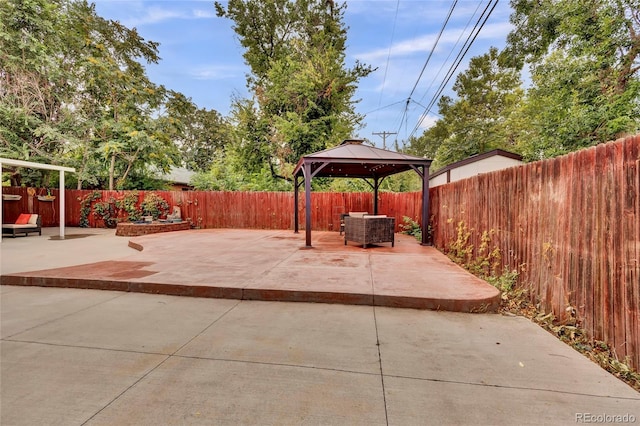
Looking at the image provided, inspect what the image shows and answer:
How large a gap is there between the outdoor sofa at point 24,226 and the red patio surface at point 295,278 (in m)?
7.26

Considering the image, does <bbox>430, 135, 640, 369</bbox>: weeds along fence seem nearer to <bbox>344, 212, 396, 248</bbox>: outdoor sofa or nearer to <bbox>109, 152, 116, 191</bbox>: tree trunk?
<bbox>344, 212, 396, 248</bbox>: outdoor sofa

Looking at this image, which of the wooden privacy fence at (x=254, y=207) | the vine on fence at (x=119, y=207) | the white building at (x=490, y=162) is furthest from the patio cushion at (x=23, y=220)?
the white building at (x=490, y=162)

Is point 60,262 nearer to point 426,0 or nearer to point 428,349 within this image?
point 428,349

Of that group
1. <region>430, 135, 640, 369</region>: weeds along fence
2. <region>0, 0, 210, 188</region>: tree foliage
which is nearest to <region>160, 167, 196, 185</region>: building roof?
<region>0, 0, 210, 188</region>: tree foliage

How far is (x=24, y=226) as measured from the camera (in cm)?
1016

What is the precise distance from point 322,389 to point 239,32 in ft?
76.4

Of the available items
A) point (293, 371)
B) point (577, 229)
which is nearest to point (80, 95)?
point (293, 371)

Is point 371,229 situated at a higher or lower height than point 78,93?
lower

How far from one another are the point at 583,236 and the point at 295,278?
3293 millimetres

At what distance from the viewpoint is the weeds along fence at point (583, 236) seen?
215cm

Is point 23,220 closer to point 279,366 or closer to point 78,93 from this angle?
point 78,93

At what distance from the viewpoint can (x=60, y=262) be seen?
5.72m

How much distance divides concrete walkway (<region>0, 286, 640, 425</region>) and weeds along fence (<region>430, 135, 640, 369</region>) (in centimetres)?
39

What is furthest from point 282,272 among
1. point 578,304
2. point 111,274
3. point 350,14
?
point 350,14
